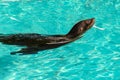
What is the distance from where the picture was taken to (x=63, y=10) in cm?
883

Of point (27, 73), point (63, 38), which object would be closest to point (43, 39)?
point (63, 38)

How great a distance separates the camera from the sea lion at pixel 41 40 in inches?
240

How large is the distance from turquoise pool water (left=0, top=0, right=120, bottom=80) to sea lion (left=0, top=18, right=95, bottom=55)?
0.62 feet

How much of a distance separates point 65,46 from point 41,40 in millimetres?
569

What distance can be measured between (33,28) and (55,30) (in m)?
0.52

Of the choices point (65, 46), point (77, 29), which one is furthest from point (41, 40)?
point (77, 29)

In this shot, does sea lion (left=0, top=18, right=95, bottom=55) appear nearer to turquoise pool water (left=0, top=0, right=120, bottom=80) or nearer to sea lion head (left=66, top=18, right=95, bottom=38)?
sea lion head (left=66, top=18, right=95, bottom=38)

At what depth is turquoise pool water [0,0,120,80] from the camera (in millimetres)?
5809

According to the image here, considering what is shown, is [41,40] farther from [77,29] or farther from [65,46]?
[77,29]

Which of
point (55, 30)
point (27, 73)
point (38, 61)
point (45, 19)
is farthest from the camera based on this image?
point (45, 19)

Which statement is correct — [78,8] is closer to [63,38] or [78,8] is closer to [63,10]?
[63,10]

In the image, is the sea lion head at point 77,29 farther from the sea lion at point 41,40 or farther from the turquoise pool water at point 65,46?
the turquoise pool water at point 65,46

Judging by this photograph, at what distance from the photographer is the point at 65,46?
6609mm

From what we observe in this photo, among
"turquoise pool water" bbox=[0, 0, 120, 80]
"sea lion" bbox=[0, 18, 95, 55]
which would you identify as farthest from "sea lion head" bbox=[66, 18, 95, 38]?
"turquoise pool water" bbox=[0, 0, 120, 80]
